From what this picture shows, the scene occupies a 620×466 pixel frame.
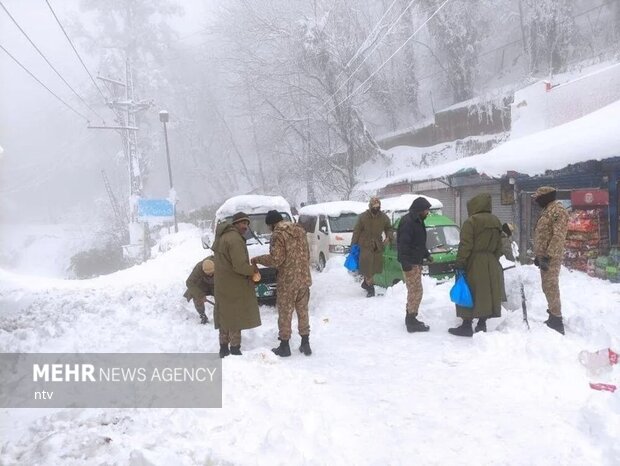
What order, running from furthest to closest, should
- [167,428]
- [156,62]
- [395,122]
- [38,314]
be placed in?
[156,62] → [395,122] → [38,314] → [167,428]

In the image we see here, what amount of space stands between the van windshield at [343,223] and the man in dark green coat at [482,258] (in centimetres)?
630

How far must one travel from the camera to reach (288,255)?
16.9 ft

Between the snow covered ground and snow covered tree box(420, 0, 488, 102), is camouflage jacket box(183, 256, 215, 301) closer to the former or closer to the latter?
the snow covered ground

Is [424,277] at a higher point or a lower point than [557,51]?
lower

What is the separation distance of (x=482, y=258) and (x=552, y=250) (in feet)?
2.61

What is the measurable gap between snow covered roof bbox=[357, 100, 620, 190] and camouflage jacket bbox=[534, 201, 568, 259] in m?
4.16

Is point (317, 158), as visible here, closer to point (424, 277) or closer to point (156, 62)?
point (424, 277)

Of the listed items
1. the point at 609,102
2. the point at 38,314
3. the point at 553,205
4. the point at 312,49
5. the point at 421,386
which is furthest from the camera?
the point at 312,49

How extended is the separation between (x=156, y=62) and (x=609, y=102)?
135 feet

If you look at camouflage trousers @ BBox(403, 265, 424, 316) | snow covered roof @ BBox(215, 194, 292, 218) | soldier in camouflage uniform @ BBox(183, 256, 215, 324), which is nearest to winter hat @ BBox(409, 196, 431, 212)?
camouflage trousers @ BBox(403, 265, 424, 316)

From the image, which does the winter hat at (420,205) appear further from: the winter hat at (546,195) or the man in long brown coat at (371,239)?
the man in long brown coat at (371,239)

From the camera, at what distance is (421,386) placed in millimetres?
4355

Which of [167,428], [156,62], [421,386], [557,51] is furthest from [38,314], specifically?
[156,62]

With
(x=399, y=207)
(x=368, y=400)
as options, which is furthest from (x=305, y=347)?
(x=399, y=207)
